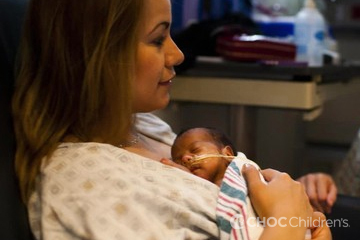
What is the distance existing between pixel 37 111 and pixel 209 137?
0.33 m

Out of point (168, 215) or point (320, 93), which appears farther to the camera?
point (320, 93)

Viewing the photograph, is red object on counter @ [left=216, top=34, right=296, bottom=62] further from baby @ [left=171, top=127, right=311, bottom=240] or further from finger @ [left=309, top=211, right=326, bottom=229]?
finger @ [left=309, top=211, right=326, bottom=229]

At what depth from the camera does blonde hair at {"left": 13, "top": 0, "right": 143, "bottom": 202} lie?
90 cm

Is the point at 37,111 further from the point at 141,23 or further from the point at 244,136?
the point at 244,136

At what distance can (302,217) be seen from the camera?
0.93 meters

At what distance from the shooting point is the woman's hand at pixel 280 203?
89 cm

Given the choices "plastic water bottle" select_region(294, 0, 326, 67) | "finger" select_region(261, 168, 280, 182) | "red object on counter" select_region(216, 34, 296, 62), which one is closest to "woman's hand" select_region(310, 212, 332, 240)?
"finger" select_region(261, 168, 280, 182)

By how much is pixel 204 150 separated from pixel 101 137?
7.7 inches

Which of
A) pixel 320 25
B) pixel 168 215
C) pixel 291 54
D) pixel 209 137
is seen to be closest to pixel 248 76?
pixel 291 54

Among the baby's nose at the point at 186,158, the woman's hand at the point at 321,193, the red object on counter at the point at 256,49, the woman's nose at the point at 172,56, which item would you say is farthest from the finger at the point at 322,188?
the red object on counter at the point at 256,49

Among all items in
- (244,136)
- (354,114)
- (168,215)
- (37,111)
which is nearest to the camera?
(168,215)

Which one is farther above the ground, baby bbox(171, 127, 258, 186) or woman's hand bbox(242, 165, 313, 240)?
baby bbox(171, 127, 258, 186)

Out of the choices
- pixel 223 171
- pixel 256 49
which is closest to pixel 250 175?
pixel 223 171

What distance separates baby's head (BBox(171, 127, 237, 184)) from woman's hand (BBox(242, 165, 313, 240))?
6cm
